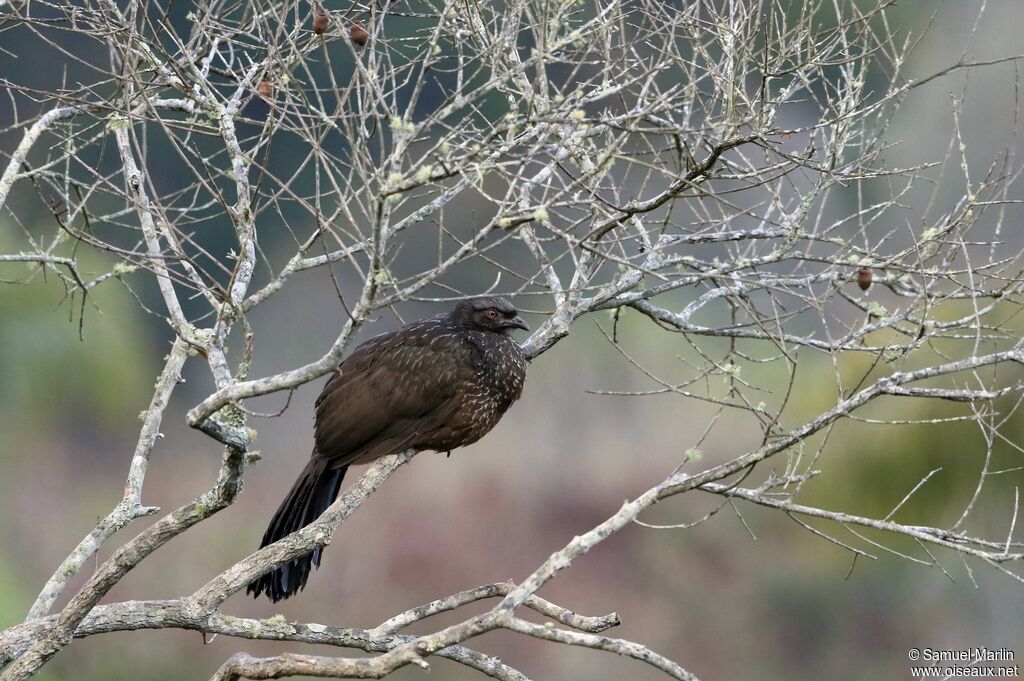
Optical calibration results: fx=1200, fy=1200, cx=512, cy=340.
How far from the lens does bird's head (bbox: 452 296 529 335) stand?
4.94 meters

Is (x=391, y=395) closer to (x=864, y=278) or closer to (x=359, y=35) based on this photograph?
(x=359, y=35)

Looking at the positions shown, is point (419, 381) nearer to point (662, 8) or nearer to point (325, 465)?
point (325, 465)

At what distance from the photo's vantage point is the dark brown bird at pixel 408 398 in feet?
15.0

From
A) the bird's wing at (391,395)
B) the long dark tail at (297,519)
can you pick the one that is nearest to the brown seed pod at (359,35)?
the bird's wing at (391,395)

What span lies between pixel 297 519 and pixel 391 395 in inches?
24.0

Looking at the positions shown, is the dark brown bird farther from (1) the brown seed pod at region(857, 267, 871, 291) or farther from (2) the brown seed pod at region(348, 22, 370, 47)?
(2) the brown seed pod at region(348, 22, 370, 47)

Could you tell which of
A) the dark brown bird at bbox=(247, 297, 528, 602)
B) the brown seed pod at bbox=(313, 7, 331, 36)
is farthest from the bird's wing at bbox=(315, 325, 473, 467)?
the brown seed pod at bbox=(313, 7, 331, 36)

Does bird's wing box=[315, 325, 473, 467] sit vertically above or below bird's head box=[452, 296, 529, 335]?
below

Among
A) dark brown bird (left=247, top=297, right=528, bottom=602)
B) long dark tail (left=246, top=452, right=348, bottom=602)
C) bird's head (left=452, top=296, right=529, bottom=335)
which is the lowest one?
long dark tail (left=246, top=452, right=348, bottom=602)

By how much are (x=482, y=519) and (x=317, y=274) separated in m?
2.81

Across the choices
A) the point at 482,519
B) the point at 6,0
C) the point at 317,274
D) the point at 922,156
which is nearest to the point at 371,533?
the point at 482,519

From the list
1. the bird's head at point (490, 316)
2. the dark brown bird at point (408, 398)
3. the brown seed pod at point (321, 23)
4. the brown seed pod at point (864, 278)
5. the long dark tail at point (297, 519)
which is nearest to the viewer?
the brown seed pod at point (321, 23)

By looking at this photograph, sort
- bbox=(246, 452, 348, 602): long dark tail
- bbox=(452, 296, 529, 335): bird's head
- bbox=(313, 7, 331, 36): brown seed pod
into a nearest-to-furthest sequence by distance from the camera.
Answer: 1. bbox=(313, 7, 331, 36): brown seed pod
2. bbox=(246, 452, 348, 602): long dark tail
3. bbox=(452, 296, 529, 335): bird's head

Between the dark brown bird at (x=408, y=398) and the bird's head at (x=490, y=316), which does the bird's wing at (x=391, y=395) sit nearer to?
the dark brown bird at (x=408, y=398)
